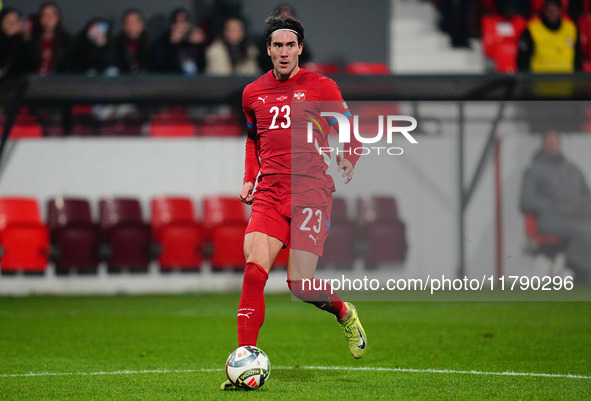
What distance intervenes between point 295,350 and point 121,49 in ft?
25.5

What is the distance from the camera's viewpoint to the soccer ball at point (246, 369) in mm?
4992

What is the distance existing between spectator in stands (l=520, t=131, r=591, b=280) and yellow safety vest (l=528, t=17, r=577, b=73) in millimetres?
2251

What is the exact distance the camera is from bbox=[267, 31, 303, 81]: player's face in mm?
5309

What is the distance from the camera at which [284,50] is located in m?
5.34

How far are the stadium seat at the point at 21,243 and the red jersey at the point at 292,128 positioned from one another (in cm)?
788

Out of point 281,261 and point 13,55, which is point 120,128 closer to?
point 13,55

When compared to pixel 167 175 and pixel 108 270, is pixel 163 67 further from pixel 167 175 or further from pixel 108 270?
pixel 108 270

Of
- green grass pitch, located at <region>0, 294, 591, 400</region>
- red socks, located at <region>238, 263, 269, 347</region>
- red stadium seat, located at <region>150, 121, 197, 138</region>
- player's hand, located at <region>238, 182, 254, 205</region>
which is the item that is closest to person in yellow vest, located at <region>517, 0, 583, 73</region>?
green grass pitch, located at <region>0, 294, 591, 400</region>

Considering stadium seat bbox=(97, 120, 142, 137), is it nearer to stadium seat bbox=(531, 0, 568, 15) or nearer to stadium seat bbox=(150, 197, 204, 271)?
stadium seat bbox=(150, 197, 204, 271)

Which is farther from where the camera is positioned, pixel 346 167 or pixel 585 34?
pixel 585 34

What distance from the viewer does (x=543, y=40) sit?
13805 mm

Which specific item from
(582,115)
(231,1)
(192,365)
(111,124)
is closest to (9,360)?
(192,365)

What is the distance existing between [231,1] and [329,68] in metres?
2.42

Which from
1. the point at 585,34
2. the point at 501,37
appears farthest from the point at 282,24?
the point at 585,34
